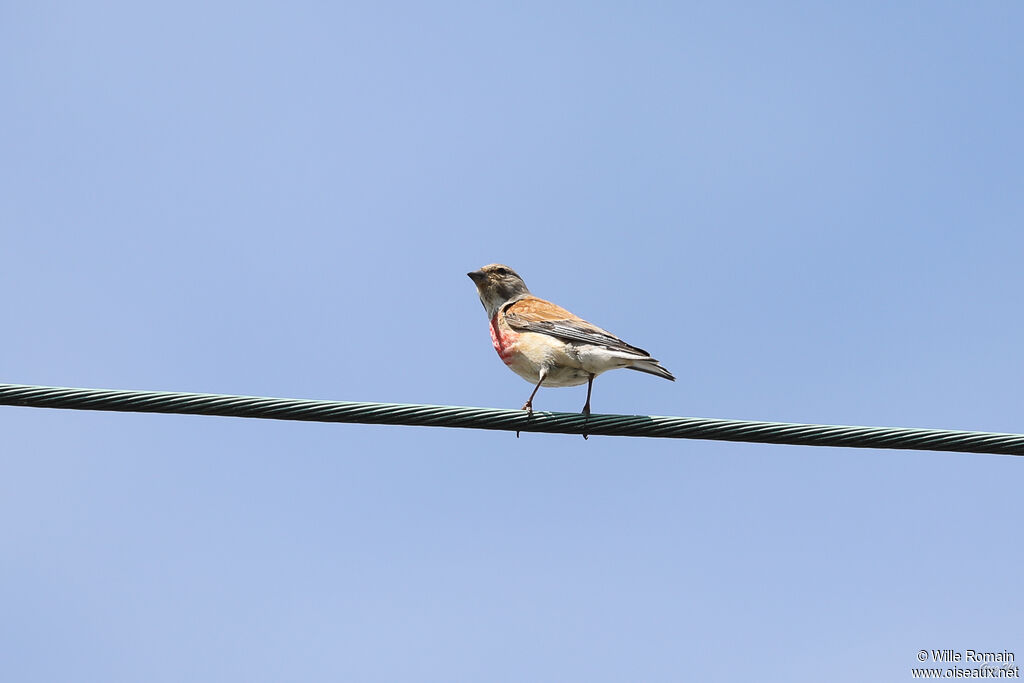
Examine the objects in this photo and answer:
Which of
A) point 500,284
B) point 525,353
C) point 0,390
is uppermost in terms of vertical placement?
point 500,284

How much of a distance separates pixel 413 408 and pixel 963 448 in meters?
3.16

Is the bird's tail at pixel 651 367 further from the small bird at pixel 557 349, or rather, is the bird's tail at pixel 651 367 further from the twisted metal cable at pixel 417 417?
the twisted metal cable at pixel 417 417

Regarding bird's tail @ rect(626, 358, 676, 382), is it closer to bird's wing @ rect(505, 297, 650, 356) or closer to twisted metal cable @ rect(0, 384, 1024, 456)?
bird's wing @ rect(505, 297, 650, 356)

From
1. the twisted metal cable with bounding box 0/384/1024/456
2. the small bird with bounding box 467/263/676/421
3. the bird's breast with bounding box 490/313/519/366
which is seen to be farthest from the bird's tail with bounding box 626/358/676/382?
the twisted metal cable with bounding box 0/384/1024/456

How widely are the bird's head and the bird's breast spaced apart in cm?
77

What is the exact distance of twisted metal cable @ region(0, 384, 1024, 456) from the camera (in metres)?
5.89

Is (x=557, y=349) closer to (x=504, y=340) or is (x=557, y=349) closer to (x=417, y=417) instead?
(x=504, y=340)

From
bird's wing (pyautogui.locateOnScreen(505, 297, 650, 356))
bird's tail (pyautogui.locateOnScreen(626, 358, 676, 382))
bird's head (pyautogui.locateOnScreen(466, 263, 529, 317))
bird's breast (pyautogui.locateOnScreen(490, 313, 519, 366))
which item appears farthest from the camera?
bird's head (pyautogui.locateOnScreen(466, 263, 529, 317))

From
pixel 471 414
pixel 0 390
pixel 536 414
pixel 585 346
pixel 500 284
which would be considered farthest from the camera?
pixel 500 284

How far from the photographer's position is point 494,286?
11.0 metres

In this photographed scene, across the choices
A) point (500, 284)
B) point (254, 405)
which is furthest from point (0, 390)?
point (500, 284)

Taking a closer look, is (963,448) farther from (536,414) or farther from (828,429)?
(536,414)

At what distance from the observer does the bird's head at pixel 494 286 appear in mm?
10922

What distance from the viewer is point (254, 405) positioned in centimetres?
592
